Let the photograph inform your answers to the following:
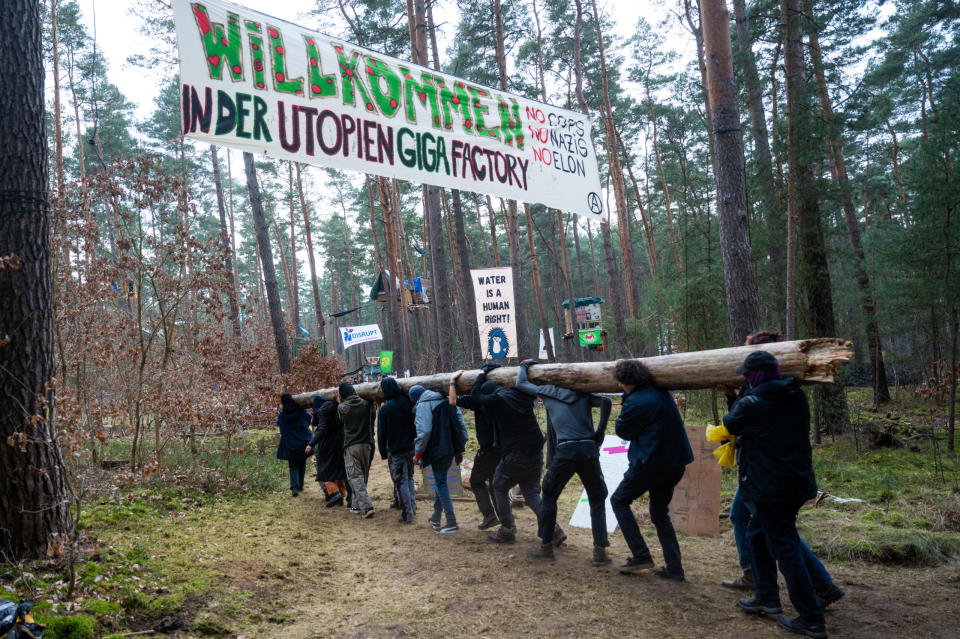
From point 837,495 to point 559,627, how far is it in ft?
17.3

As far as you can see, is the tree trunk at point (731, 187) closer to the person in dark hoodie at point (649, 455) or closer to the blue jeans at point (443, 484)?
the person in dark hoodie at point (649, 455)

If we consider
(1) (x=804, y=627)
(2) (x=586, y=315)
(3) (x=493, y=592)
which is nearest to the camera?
(1) (x=804, y=627)

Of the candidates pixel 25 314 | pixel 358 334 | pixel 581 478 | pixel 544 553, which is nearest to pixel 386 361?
pixel 358 334

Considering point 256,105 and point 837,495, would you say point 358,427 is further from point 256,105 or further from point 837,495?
point 837,495

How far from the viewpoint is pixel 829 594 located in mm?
4160

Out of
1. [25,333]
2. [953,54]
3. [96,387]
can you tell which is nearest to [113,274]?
[96,387]

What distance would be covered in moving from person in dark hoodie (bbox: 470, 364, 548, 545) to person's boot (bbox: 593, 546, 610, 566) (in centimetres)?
88

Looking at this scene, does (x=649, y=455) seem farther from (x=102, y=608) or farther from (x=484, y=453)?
(x=102, y=608)

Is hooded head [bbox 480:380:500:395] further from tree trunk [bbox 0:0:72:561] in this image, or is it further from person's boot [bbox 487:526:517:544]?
tree trunk [bbox 0:0:72:561]

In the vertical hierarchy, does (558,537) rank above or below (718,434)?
below

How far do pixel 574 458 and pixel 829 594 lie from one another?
2248 millimetres

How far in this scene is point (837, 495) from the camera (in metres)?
7.30

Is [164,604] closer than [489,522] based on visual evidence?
Yes

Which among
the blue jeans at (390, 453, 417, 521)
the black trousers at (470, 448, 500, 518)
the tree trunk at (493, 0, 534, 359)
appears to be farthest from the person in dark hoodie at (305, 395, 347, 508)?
the tree trunk at (493, 0, 534, 359)
